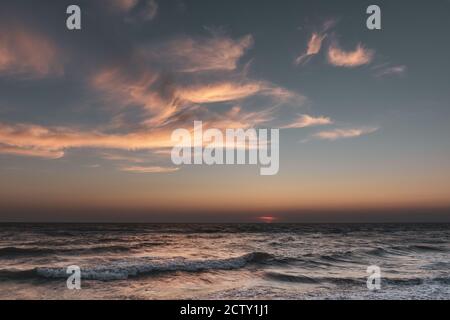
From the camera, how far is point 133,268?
19141mm

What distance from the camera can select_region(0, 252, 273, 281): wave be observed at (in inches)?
693

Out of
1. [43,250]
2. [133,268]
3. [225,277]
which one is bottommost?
[43,250]

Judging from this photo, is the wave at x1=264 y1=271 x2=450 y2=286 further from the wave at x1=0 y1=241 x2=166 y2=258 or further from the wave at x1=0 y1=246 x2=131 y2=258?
the wave at x1=0 y1=246 x2=131 y2=258

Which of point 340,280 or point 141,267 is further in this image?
point 141,267

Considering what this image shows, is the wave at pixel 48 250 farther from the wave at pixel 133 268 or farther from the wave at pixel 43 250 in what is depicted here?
the wave at pixel 133 268

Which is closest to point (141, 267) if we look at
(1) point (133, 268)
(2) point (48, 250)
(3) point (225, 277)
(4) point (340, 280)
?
(1) point (133, 268)

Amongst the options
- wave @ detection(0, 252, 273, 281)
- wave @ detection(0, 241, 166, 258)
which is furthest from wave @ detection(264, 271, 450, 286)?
wave @ detection(0, 241, 166, 258)

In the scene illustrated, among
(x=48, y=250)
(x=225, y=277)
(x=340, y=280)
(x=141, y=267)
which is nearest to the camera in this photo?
(x=340, y=280)

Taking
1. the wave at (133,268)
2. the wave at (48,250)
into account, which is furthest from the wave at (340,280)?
the wave at (48,250)

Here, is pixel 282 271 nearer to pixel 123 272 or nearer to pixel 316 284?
pixel 316 284

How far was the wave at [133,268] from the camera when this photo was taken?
57.7 feet

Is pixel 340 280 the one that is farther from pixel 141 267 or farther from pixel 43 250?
pixel 43 250
